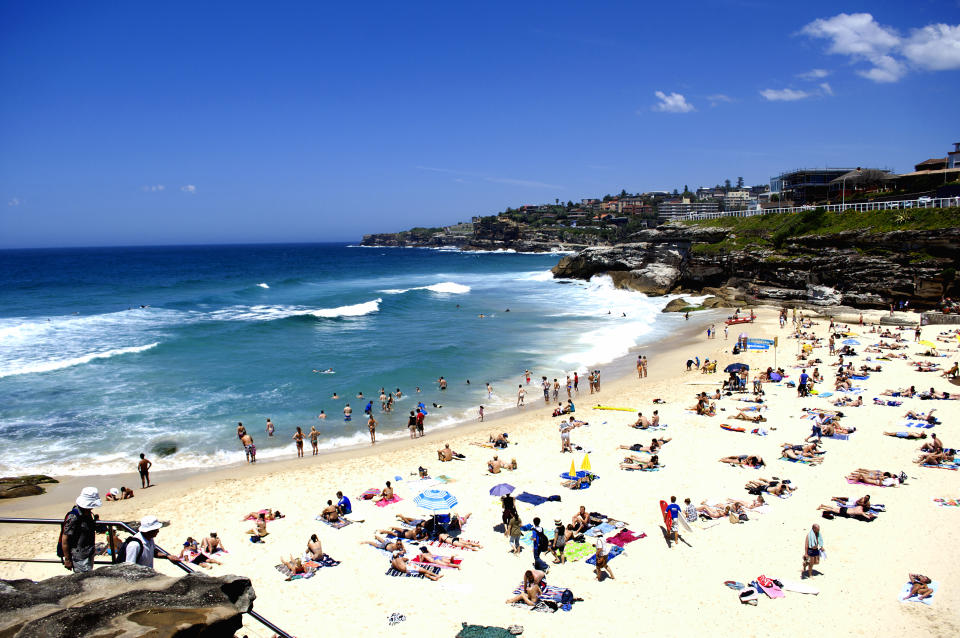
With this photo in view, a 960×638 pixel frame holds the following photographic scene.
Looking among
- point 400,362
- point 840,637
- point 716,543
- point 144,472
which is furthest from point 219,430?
point 840,637

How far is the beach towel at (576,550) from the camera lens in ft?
33.4

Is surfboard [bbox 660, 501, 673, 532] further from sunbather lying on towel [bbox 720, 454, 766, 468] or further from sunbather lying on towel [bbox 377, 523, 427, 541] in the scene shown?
sunbather lying on towel [bbox 377, 523, 427, 541]

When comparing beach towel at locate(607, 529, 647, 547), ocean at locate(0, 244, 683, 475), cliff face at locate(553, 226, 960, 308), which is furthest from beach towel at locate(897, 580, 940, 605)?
cliff face at locate(553, 226, 960, 308)

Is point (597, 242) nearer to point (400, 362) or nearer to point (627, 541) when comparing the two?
point (400, 362)

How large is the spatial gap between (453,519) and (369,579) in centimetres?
223

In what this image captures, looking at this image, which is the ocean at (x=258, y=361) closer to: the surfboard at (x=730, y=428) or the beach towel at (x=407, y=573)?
the surfboard at (x=730, y=428)

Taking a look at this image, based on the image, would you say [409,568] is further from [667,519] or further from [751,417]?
[751,417]

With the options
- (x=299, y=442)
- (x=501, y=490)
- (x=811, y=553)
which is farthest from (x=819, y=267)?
(x=299, y=442)

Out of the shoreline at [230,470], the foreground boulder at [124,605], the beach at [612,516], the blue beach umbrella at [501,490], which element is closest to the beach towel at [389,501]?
the beach at [612,516]

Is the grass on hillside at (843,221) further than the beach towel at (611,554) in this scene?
Yes

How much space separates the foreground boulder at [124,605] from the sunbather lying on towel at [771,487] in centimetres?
1161

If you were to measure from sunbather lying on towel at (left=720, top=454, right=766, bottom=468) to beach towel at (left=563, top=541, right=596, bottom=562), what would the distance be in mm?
5847

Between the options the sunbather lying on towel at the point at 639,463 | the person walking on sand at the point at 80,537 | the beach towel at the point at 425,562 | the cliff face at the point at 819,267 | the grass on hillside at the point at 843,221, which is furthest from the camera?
the grass on hillside at the point at 843,221

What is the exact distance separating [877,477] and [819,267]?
104 feet
